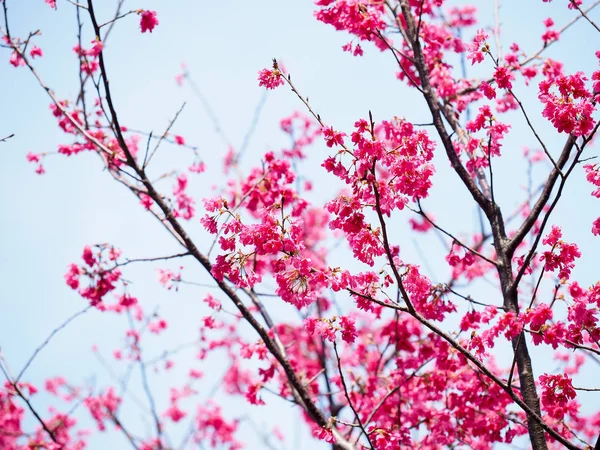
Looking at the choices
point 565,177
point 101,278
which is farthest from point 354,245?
point 101,278

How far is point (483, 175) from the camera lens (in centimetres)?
486

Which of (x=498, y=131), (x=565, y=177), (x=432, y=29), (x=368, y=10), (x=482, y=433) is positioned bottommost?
(x=482, y=433)

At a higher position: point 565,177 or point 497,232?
point 497,232

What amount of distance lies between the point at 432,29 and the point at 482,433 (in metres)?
4.90

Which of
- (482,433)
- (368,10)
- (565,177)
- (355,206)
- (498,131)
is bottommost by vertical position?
(482,433)

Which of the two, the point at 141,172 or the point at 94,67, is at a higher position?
the point at 94,67

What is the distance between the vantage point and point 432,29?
6.43 m

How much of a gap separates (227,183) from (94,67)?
2.49 meters

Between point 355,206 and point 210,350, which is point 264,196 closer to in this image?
point 355,206

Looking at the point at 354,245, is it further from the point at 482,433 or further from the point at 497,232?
the point at 482,433

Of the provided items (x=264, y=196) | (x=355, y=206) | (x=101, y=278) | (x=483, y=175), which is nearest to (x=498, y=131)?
(x=483, y=175)

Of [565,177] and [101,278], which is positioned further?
[101,278]

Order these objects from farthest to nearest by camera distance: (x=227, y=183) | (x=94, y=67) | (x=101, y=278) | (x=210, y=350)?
(x=210, y=350), (x=227, y=183), (x=94, y=67), (x=101, y=278)

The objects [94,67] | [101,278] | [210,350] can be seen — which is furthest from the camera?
[210,350]
